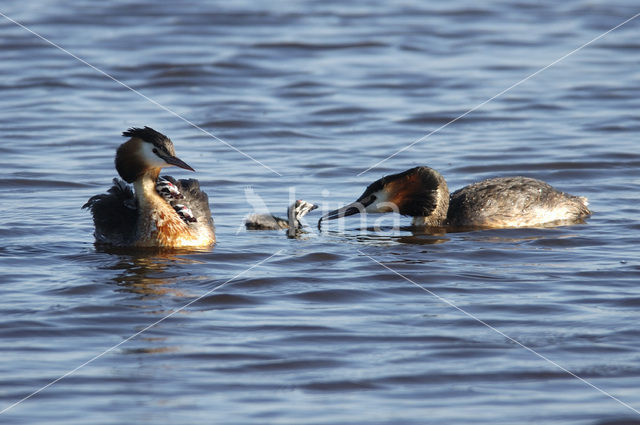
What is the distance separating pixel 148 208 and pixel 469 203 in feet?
10.1

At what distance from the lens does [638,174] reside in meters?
11.8

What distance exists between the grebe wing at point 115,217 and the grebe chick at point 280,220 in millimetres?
1186

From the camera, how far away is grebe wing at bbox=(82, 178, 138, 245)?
9062 millimetres

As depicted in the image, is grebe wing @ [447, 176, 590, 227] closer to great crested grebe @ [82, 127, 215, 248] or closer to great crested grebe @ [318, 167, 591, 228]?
great crested grebe @ [318, 167, 591, 228]

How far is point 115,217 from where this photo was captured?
9.14 meters

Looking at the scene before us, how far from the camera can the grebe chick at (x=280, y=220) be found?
32.5 ft

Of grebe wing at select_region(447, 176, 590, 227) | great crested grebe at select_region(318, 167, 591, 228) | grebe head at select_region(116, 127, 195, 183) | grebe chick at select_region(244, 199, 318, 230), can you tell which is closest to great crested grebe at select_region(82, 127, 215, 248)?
grebe head at select_region(116, 127, 195, 183)

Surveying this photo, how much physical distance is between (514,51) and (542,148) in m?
5.46

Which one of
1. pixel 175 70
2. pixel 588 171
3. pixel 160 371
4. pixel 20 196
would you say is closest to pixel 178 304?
pixel 160 371

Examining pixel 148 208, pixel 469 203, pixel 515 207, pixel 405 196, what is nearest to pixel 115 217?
pixel 148 208

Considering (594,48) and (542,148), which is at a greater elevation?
(594,48)

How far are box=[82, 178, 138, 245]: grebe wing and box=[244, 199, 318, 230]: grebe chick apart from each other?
3.89ft

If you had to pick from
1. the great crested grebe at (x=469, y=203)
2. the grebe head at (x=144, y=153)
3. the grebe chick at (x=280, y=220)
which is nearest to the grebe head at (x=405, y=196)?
the great crested grebe at (x=469, y=203)

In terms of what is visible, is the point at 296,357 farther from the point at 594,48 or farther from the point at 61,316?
the point at 594,48
